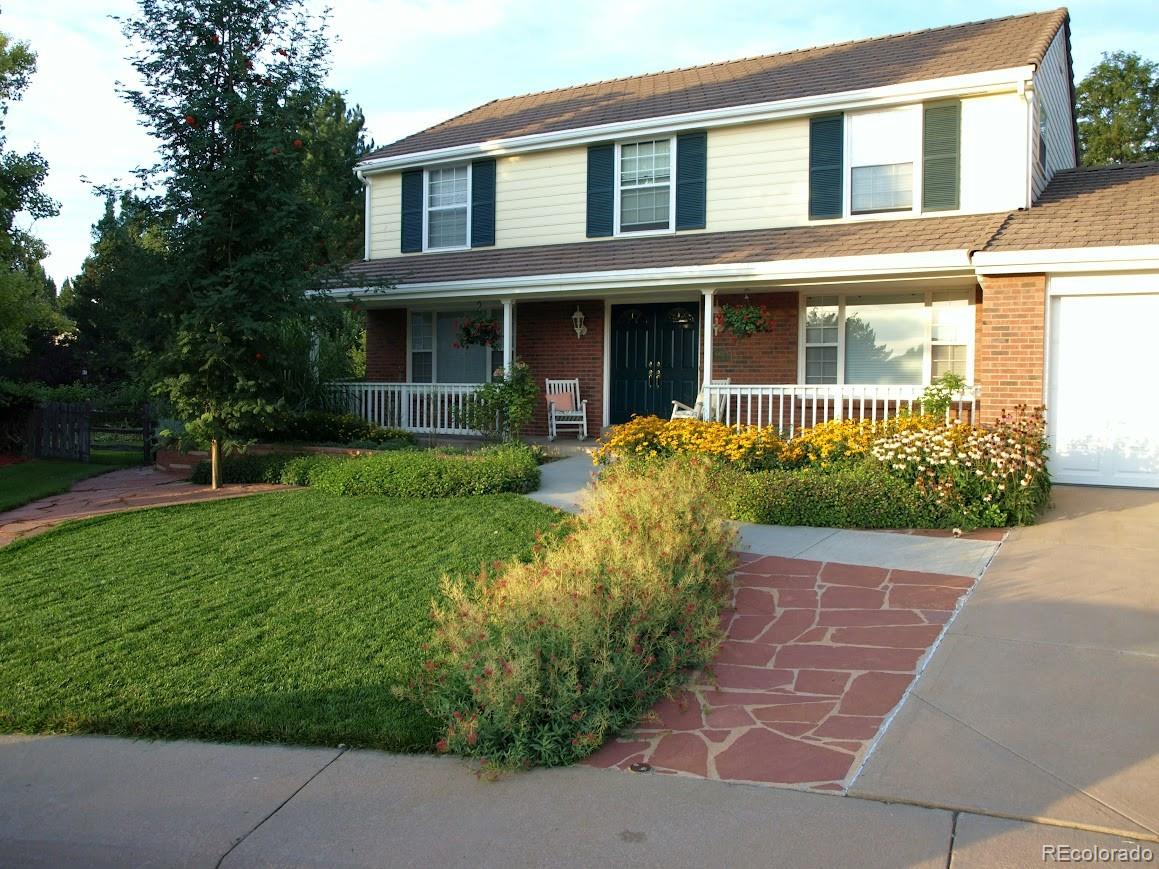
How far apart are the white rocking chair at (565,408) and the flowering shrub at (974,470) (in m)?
6.40

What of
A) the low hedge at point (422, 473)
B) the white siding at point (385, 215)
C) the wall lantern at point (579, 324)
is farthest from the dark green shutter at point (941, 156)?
the white siding at point (385, 215)

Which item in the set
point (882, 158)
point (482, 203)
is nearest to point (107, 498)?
point (482, 203)

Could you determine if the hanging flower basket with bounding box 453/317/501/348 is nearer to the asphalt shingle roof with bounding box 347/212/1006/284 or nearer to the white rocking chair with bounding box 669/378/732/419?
the asphalt shingle roof with bounding box 347/212/1006/284

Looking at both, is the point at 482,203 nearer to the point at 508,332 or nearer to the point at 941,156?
the point at 508,332

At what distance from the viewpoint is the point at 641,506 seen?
6938 millimetres

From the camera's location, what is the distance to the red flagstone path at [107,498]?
974 cm

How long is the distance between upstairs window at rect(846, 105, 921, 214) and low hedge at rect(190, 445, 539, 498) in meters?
5.90

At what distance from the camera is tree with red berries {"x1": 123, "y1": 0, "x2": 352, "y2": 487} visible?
11258mm

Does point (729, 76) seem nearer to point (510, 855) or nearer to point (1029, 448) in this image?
point (1029, 448)

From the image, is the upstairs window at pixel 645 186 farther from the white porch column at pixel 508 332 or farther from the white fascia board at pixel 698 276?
the white porch column at pixel 508 332

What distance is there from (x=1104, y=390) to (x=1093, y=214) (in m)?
2.23

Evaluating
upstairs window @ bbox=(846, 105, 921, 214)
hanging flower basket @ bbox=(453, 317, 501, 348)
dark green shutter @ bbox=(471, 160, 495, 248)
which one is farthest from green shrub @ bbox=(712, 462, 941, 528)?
dark green shutter @ bbox=(471, 160, 495, 248)

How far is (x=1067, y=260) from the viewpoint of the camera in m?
10.2

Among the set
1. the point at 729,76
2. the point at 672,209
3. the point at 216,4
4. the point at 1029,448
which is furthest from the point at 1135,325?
the point at 216,4
